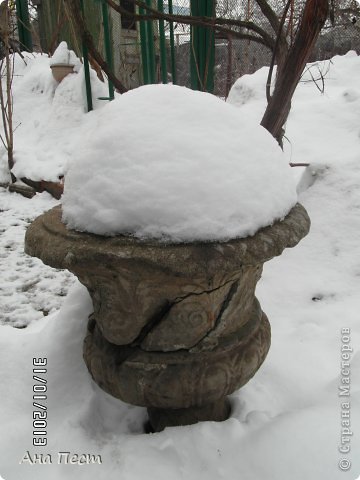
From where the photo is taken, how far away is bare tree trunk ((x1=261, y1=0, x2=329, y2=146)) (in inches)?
70.1

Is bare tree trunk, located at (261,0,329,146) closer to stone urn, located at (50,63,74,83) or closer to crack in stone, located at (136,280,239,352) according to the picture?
crack in stone, located at (136,280,239,352)

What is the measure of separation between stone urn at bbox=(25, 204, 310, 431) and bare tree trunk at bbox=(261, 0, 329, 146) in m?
1.12

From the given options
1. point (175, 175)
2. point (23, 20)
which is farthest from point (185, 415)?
point (23, 20)

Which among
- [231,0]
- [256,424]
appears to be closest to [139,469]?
[256,424]

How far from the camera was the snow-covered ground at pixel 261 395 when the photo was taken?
1130mm

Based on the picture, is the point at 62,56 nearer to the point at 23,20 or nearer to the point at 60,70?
the point at 60,70

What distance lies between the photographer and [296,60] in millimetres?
1985

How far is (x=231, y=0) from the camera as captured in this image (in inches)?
166

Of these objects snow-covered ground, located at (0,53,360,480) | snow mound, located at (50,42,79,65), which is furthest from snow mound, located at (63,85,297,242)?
snow mound, located at (50,42,79,65)

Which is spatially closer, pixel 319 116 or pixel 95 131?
pixel 95 131

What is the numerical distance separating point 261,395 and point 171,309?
0.60 meters

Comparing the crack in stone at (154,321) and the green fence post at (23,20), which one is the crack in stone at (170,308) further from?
the green fence post at (23,20)

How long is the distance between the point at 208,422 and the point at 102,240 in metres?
0.67

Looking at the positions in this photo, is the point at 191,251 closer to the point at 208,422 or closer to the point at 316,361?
the point at 208,422
